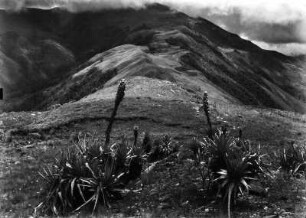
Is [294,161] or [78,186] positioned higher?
[294,161]

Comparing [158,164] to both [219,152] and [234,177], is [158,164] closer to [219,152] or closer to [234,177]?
[219,152]

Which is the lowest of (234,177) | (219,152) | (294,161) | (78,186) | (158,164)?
(158,164)

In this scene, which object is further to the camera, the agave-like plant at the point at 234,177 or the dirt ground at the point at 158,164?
the dirt ground at the point at 158,164

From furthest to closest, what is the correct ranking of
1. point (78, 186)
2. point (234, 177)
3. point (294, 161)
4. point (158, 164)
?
point (158, 164) → point (294, 161) → point (78, 186) → point (234, 177)

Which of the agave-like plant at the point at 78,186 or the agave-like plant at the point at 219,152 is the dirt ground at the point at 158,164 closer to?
the agave-like plant at the point at 78,186

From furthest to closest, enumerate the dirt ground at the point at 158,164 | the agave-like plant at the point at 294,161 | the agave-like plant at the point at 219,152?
the agave-like plant at the point at 294,161 < the agave-like plant at the point at 219,152 < the dirt ground at the point at 158,164

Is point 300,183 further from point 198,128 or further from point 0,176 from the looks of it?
point 198,128

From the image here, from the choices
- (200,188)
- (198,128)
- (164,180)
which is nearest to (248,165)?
(200,188)

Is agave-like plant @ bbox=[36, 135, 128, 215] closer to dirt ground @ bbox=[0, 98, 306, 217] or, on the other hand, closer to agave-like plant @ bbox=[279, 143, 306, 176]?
dirt ground @ bbox=[0, 98, 306, 217]

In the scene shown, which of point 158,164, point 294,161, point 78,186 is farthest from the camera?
point 158,164

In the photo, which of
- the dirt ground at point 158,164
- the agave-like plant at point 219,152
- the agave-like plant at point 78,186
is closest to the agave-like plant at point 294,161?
the dirt ground at point 158,164

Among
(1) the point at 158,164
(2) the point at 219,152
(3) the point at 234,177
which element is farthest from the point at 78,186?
(1) the point at 158,164

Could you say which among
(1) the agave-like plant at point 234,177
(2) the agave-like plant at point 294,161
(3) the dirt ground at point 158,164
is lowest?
(3) the dirt ground at point 158,164
